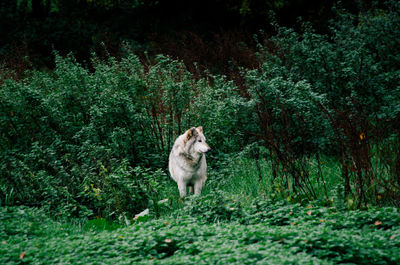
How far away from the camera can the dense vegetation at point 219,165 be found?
4270 millimetres

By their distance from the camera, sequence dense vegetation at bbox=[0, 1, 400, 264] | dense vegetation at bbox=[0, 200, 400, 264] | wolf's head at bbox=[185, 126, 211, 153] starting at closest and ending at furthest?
dense vegetation at bbox=[0, 200, 400, 264] → dense vegetation at bbox=[0, 1, 400, 264] → wolf's head at bbox=[185, 126, 211, 153]

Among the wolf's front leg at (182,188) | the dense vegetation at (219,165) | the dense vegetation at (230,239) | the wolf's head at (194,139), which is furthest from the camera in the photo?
the wolf's front leg at (182,188)

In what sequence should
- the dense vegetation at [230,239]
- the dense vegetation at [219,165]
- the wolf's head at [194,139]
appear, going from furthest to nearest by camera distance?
the wolf's head at [194,139] < the dense vegetation at [219,165] < the dense vegetation at [230,239]

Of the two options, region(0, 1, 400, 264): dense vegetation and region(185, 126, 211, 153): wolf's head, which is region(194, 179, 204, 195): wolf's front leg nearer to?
region(0, 1, 400, 264): dense vegetation

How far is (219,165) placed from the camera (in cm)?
805

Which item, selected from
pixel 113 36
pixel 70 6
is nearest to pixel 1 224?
pixel 113 36

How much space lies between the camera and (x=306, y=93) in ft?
24.2

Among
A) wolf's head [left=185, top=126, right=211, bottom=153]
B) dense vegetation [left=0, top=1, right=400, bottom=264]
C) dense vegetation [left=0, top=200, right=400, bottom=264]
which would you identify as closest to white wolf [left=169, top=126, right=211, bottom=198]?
wolf's head [left=185, top=126, right=211, bottom=153]

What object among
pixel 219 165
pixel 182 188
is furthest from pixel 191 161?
pixel 219 165

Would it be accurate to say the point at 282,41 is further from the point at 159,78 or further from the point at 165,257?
the point at 165,257

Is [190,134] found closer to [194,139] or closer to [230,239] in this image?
[194,139]

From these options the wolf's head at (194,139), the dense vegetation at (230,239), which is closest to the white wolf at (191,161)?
the wolf's head at (194,139)

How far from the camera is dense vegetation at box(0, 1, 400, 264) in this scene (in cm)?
427

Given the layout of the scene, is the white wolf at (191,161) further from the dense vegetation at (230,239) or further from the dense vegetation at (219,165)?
the dense vegetation at (230,239)
